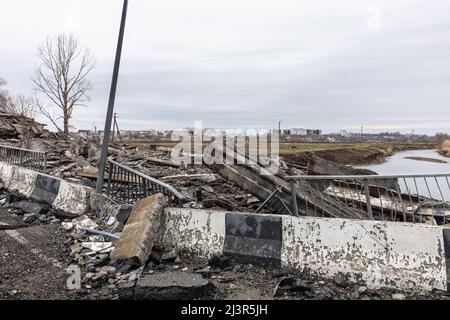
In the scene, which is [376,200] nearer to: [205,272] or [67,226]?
[205,272]

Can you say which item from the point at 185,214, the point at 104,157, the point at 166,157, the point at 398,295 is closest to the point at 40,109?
the point at 166,157

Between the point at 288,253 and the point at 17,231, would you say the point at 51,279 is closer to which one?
the point at 17,231

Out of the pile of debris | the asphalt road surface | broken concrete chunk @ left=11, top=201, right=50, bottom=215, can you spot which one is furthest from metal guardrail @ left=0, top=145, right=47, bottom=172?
the pile of debris

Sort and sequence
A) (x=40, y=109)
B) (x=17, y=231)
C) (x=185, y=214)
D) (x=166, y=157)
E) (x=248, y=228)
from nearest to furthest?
(x=248, y=228) → (x=185, y=214) → (x=17, y=231) → (x=166, y=157) → (x=40, y=109)

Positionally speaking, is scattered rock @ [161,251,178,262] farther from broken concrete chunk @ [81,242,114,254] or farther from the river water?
the river water

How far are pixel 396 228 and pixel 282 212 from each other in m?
3.11

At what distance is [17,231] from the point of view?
20.3ft

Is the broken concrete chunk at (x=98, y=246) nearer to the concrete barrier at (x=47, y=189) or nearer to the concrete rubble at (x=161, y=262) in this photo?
the concrete rubble at (x=161, y=262)

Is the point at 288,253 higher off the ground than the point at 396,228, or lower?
lower

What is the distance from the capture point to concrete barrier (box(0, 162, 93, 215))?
7.17 metres

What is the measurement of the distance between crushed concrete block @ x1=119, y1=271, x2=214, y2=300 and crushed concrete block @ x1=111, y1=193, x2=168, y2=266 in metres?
0.55

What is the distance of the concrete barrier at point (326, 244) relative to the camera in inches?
152
